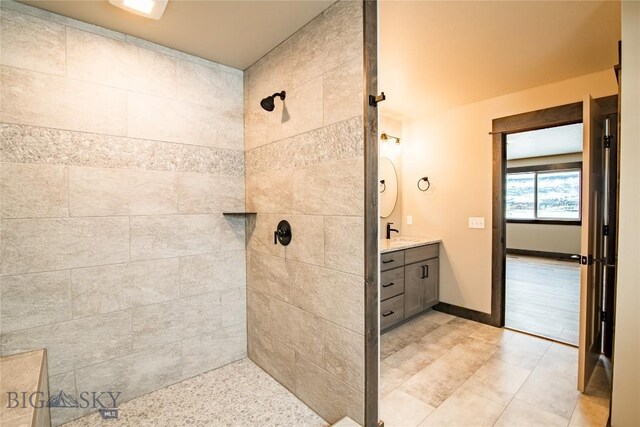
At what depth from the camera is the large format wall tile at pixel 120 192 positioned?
1777mm

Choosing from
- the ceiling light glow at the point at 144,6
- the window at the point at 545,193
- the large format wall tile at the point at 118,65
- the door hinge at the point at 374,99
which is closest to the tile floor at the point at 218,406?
the door hinge at the point at 374,99

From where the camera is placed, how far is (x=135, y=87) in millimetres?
1952

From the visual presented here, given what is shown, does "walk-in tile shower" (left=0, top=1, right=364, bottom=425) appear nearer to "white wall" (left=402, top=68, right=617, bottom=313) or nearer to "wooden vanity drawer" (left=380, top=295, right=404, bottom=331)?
"wooden vanity drawer" (left=380, top=295, right=404, bottom=331)

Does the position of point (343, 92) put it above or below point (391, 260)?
above

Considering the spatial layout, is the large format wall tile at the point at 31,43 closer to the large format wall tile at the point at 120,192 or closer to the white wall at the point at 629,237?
the large format wall tile at the point at 120,192

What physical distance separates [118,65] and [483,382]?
3477mm

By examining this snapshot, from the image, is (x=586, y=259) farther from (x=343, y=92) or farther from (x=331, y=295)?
(x=343, y=92)

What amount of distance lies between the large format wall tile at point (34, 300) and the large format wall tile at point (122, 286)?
0.18ft

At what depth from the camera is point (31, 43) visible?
5.40ft

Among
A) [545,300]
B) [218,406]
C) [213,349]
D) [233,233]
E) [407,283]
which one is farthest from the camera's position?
[545,300]

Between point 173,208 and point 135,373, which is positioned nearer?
point 135,373

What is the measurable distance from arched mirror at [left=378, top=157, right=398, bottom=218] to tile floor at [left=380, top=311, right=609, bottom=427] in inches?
61.1

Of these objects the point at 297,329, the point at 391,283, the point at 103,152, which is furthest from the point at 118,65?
the point at 391,283

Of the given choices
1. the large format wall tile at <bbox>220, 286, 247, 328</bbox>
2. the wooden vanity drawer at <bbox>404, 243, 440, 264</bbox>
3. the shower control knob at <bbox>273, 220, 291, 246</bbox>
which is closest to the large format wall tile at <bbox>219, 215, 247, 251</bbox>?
the large format wall tile at <bbox>220, 286, 247, 328</bbox>
